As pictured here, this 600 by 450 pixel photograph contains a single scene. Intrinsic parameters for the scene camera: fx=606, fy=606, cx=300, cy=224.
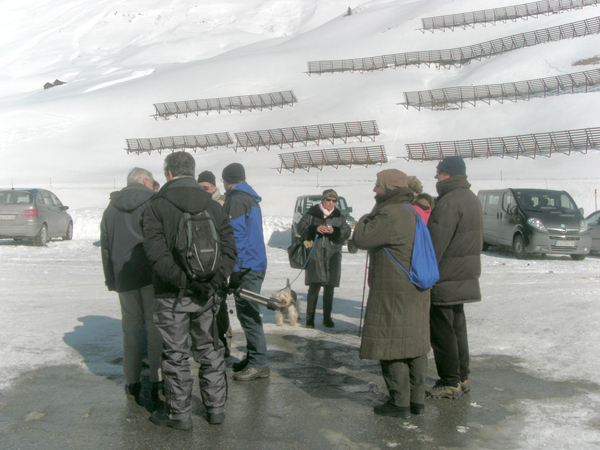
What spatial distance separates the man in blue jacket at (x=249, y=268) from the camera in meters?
5.20

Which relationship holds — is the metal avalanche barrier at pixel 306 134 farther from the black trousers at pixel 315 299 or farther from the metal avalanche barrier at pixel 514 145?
the black trousers at pixel 315 299

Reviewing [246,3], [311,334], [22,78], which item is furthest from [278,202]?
[246,3]

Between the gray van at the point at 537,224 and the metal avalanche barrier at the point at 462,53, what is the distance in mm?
42794

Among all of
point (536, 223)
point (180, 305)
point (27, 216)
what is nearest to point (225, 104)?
point (27, 216)

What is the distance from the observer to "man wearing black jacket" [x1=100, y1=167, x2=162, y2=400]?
461 cm

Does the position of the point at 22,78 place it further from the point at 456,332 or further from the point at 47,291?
the point at 456,332

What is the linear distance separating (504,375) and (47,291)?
715cm

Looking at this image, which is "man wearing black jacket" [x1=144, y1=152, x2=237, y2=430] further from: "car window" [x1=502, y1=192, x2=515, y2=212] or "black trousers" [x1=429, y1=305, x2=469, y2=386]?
"car window" [x1=502, y1=192, x2=515, y2=212]

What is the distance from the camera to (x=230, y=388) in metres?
5.01

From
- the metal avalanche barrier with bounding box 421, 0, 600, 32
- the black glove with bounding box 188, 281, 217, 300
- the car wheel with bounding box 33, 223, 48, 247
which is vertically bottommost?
the car wheel with bounding box 33, 223, 48, 247

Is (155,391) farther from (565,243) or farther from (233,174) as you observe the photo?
(565,243)

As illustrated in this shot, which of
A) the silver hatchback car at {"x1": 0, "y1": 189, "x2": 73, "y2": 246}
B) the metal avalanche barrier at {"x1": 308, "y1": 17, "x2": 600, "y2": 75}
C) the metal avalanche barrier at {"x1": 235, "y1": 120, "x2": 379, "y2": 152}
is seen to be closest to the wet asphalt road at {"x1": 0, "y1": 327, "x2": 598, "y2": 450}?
the silver hatchback car at {"x1": 0, "y1": 189, "x2": 73, "y2": 246}

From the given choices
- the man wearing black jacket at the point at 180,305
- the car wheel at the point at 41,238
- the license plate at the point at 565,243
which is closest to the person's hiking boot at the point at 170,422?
the man wearing black jacket at the point at 180,305

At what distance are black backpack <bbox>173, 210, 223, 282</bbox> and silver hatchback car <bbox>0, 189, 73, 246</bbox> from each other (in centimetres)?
1308
